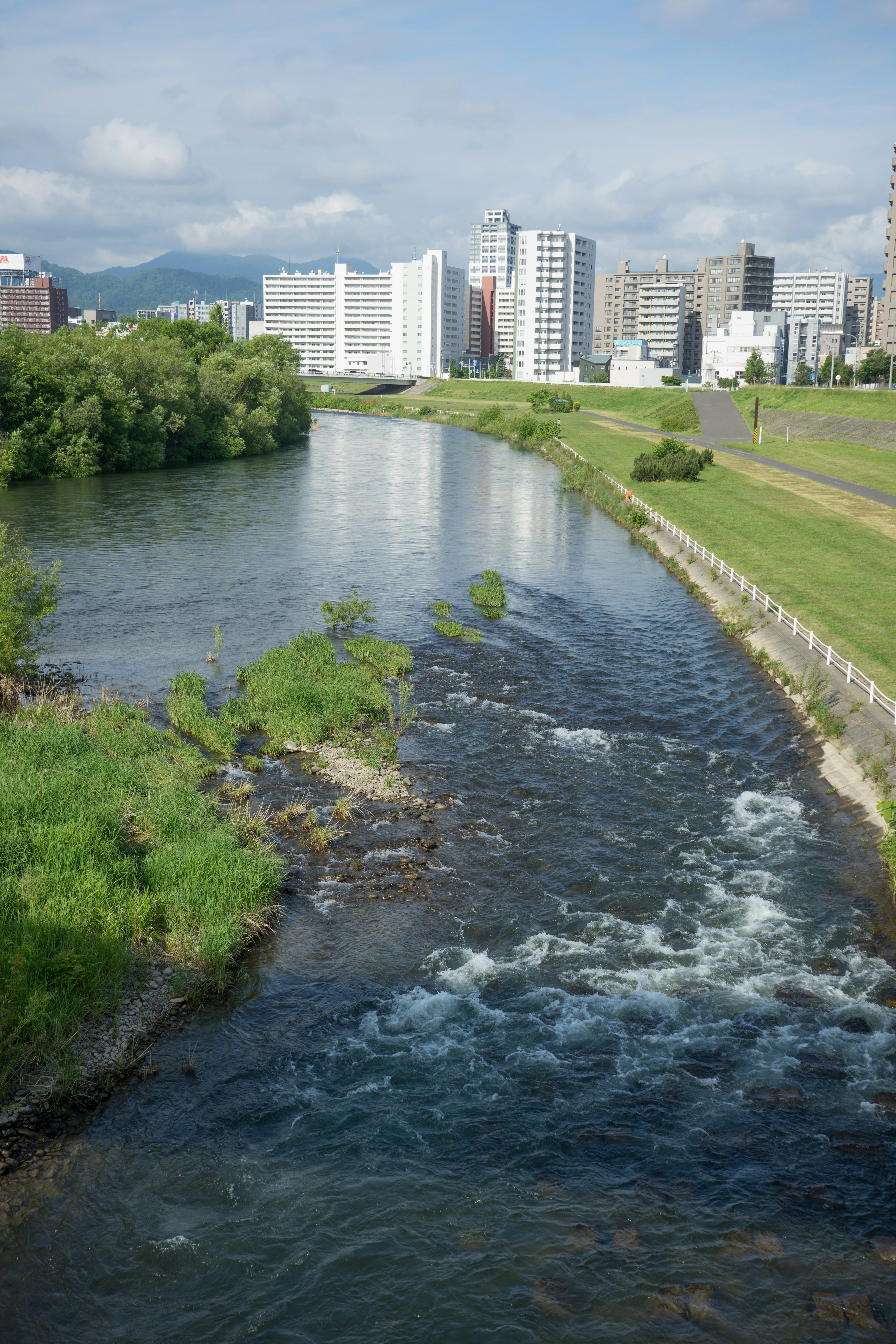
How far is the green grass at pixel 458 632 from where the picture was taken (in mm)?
34781

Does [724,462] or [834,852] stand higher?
[724,462]

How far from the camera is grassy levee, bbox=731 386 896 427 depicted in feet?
324

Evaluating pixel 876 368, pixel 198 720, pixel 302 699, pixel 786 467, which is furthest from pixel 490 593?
pixel 876 368

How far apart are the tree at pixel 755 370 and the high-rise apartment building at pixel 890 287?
24.3 metres

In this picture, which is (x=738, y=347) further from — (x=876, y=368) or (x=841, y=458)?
(x=841, y=458)

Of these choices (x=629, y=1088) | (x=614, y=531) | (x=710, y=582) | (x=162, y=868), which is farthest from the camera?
(x=614, y=531)

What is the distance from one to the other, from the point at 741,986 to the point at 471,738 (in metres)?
11.4

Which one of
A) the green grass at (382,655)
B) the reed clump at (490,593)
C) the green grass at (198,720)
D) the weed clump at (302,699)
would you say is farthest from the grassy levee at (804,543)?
the green grass at (198,720)

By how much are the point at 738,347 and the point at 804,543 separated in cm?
15800

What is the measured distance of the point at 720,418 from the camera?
113125mm

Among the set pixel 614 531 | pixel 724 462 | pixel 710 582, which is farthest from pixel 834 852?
pixel 724 462

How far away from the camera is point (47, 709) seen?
2341cm

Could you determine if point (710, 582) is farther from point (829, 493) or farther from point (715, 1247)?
point (715, 1247)

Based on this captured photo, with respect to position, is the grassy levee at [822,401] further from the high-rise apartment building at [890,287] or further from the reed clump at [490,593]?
the reed clump at [490,593]
